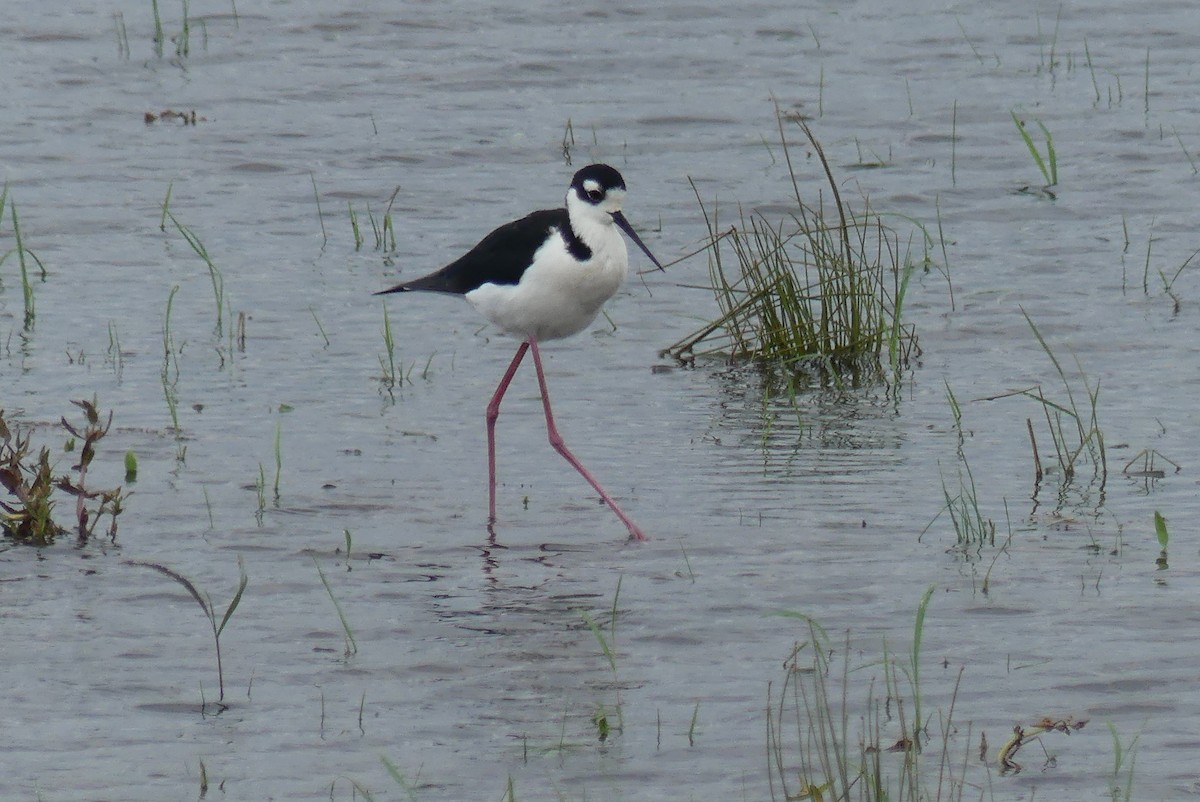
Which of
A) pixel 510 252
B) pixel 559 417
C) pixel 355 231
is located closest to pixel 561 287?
pixel 510 252

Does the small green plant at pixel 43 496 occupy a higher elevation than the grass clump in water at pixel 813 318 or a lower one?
lower

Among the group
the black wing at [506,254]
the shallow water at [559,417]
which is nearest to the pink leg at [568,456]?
the shallow water at [559,417]

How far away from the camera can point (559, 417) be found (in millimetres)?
8031

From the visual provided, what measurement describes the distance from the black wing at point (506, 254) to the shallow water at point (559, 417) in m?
0.68

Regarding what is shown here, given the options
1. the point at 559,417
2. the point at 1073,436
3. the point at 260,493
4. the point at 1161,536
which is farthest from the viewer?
the point at 559,417

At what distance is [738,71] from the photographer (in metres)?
14.5

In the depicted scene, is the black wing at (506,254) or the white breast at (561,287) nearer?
the white breast at (561,287)

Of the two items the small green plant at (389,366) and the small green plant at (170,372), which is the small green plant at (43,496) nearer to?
the small green plant at (170,372)

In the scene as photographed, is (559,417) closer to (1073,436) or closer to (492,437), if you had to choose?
(492,437)

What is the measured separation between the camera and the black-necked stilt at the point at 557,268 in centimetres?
706

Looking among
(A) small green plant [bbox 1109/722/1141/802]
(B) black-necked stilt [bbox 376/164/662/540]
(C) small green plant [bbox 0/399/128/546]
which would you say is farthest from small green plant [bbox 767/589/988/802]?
(C) small green plant [bbox 0/399/128/546]

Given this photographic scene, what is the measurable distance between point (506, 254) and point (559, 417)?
989 mm

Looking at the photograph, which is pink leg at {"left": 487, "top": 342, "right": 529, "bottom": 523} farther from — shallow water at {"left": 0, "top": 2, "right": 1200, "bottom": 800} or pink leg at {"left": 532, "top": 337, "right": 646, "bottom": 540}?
shallow water at {"left": 0, "top": 2, "right": 1200, "bottom": 800}

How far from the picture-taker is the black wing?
7.19 metres
